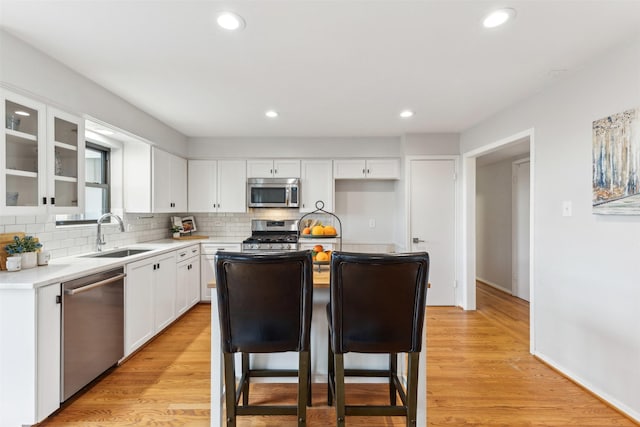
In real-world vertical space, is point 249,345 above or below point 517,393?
above

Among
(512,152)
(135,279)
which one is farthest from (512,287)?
(135,279)

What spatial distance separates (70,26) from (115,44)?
0.23 meters

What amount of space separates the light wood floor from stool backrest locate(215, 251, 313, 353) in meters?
0.73

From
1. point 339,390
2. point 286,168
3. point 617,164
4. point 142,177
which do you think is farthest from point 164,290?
point 617,164

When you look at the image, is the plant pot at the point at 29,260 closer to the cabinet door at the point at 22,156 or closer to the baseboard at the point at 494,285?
the cabinet door at the point at 22,156

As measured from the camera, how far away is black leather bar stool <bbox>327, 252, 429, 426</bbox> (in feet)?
4.74

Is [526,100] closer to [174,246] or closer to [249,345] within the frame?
[249,345]

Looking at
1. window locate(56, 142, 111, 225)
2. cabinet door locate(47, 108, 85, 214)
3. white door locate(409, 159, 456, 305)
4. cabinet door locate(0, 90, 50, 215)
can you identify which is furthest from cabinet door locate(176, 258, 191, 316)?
white door locate(409, 159, 456, 305)

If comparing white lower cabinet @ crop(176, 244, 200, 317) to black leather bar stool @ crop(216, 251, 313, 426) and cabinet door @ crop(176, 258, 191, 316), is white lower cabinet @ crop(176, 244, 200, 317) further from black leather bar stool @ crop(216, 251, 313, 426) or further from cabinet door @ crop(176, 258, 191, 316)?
black leather bar stool @ crop(216, 251, 313, 426)

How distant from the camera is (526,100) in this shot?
2814mm

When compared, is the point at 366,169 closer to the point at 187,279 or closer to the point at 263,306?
the point at 187,279

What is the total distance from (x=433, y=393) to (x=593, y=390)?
112 cm

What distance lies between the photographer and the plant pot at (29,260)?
2.04 meters

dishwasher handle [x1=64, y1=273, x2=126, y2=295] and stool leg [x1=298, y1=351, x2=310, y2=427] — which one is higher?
dishwasher handle [x1=64, y1=273, x2=126, y2=295]
